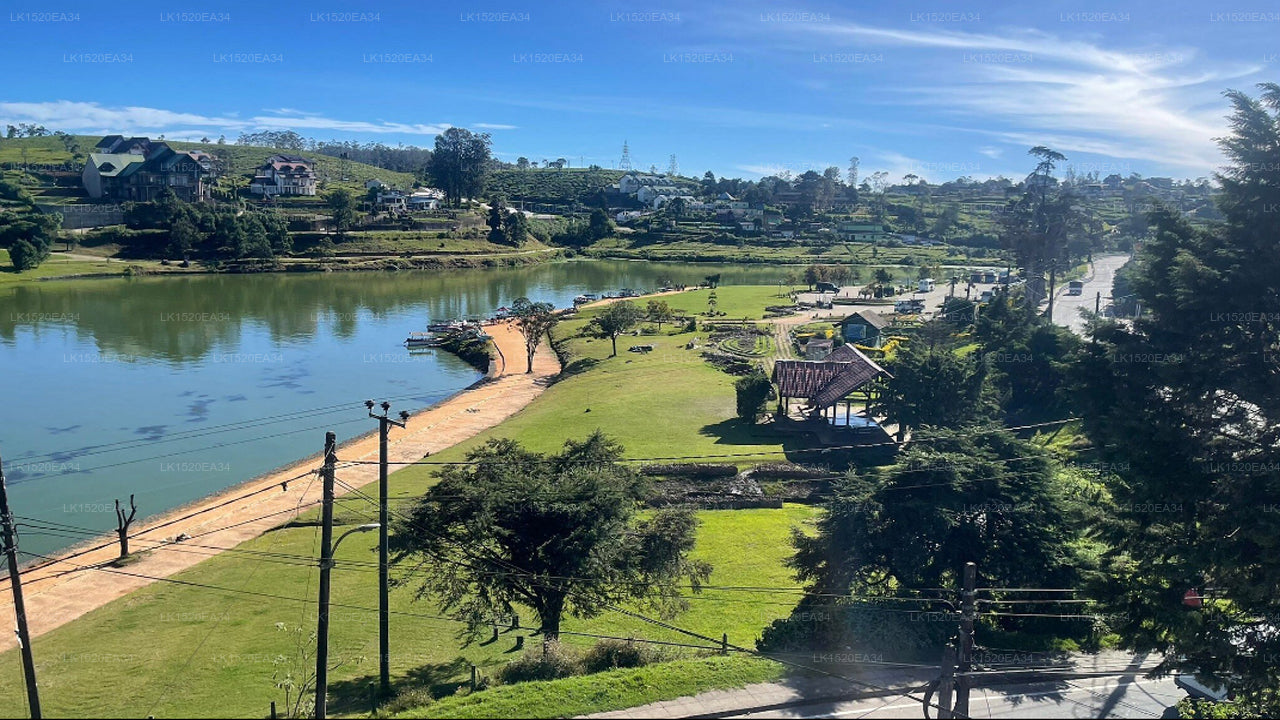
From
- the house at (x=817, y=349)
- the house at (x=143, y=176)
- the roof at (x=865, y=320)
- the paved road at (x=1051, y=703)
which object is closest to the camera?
the paved road at (x=1051, y=703)

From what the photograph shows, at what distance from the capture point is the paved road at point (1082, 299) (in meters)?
50.9

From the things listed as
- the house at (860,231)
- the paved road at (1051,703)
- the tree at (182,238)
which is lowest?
the paved road at (1051,703)

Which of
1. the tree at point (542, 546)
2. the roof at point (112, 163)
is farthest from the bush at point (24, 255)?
the tree at point (542, 546)

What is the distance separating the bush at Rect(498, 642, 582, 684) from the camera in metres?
13.8

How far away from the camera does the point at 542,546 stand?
51.7 feet

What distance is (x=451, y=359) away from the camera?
5484 centimetres

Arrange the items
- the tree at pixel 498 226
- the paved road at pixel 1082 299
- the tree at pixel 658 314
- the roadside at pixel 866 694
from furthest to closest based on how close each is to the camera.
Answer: the tree at pixel 498 226 < the tree at pixel 658 314 < the paved road at pixel 1082 299 < the roadside at pixel 866 694

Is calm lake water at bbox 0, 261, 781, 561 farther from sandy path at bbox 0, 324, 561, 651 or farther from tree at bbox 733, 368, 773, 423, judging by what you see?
tree at bbox 733, 368, 773, 423

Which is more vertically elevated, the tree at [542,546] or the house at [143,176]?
the house at [143,176]

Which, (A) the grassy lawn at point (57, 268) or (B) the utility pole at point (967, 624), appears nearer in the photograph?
(B) the utility pole at point (967, 624)

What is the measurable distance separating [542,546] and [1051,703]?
9.65 metres

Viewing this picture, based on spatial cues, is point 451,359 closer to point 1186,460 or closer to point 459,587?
point 459,587

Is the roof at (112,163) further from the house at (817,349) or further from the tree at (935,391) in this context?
the tree at (935,391)

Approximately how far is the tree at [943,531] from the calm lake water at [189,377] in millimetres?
23244
